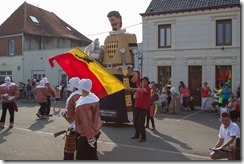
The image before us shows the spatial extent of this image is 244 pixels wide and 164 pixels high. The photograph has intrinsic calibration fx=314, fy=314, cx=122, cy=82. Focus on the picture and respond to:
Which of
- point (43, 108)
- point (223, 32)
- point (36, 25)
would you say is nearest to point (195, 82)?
point (223, 32)

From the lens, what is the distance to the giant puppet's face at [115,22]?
28.2 ft

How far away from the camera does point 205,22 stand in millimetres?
18281

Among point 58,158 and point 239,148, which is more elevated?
point 239,148

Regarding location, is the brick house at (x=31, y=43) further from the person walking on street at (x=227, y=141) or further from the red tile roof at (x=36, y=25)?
the person walking on street at (x=227, y=141)

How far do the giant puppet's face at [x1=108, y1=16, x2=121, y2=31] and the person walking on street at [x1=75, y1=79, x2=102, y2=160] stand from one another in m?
4.00

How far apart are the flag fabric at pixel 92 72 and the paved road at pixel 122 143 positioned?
139cm

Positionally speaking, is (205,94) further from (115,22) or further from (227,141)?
(227,141)

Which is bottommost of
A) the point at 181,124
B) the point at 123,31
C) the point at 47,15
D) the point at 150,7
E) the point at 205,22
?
the point at 181,124

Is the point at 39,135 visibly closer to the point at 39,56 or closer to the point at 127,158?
the point at 127,158

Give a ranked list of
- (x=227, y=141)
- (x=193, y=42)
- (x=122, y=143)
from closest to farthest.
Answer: (x=227, y=141) → (x=122, y=143) → (x=193, y=42)

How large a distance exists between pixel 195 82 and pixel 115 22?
11329 mm

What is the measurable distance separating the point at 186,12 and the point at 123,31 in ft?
36.1

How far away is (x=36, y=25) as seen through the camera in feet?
103

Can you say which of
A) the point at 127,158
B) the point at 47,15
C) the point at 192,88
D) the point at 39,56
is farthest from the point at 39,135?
the point at 47,15
